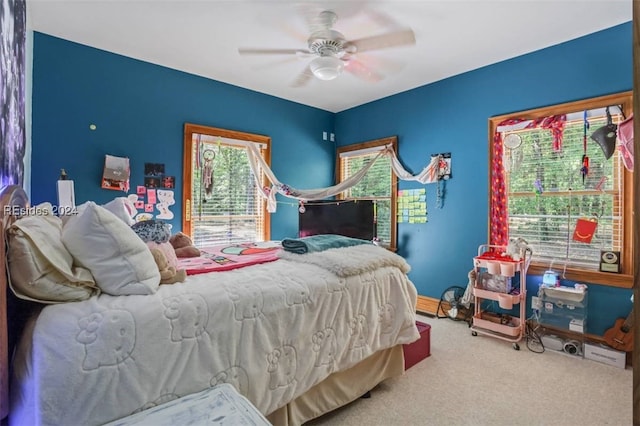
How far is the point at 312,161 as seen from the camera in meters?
4.80

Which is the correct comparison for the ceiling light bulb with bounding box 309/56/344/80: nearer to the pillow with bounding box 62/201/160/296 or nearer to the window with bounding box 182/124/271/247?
the window with bounding box 182/124/271/247

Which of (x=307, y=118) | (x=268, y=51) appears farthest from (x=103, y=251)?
(x=307, y=118)

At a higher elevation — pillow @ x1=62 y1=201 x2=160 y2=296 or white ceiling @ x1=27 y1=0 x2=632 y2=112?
white ceiling @ x1=27 y1=0 x2=632 y2=112

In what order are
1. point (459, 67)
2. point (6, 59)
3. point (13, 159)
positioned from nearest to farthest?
1. point (6, 59)
2. point (13, 159)
3. point (459, 67)

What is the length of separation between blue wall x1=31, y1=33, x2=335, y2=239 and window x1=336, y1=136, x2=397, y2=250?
1.19 meters

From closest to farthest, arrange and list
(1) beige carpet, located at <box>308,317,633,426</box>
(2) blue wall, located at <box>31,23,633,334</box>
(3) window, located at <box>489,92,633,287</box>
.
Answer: (1) beige carpet, located at <box>308,317,633,426</box>, (3) window, located at <box>489,92,633,287</box>, (2) blue wall, located at <box>31,23,633,334</box>

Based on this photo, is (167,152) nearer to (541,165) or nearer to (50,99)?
(50,99)

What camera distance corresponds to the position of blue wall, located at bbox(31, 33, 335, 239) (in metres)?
2.82

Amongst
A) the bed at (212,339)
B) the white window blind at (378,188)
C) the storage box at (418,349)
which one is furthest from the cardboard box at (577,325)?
the white window blind at (378,188)

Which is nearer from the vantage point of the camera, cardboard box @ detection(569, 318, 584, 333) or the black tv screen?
cardboard box @ detection(569, 318, 584, 333)

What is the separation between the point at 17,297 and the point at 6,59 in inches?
47.7

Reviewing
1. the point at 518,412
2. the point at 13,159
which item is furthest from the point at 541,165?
the point at 13,159

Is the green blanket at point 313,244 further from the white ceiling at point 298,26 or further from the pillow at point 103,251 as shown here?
the white ceiling at point 298,26

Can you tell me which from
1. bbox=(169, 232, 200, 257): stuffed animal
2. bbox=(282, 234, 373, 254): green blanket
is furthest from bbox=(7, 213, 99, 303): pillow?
bbox=(282, 234, 373, 254): green blanket
